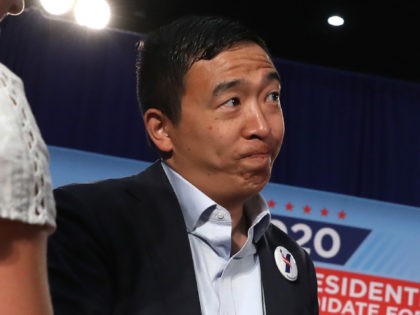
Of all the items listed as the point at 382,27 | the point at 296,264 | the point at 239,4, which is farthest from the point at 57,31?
the point at 296,264

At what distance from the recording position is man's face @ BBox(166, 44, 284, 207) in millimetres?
1210

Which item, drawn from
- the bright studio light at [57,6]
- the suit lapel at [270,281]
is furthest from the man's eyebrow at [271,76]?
the bright studio light at [57,6]

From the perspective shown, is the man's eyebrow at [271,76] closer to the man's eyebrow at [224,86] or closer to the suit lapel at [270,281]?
the man's eyebrow at [224,86]

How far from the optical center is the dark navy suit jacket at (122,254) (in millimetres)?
1037

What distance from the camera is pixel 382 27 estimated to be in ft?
16.2

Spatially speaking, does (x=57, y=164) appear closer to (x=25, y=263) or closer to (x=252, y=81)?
(x=252, y=81)

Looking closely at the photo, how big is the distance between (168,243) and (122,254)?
94 millimetres

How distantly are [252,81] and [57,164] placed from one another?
2658 mm

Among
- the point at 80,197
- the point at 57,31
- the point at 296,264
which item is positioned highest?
the point at 57,31

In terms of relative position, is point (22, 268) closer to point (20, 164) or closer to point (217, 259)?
point (20, 164)

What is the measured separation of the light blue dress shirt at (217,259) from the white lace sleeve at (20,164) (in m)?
0.73

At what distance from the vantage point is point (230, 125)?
1214 mm

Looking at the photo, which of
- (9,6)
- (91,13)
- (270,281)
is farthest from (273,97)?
(91,13)

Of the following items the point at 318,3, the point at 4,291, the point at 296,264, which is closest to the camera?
the point at 4,291
